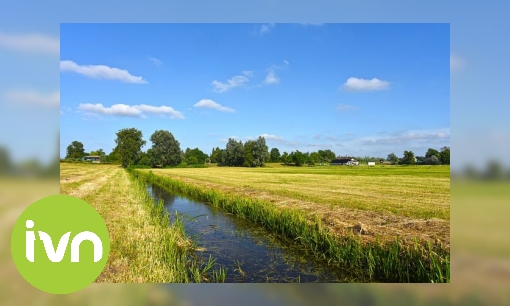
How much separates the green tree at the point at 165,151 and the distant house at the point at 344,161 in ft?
16.5

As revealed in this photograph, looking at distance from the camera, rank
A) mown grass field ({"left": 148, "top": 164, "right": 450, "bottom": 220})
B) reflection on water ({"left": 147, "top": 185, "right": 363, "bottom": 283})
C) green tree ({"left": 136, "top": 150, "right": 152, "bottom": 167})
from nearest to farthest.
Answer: reflection on water ({"left": 147, "top": 185, "right": 363, "bottom": 283}) → mown grass field ({"left": 148, "top": 164, "right": 450, "bottom": 220}) → green tree ({"left": 136, "top": 150, "right": 152, "bottom": 167})

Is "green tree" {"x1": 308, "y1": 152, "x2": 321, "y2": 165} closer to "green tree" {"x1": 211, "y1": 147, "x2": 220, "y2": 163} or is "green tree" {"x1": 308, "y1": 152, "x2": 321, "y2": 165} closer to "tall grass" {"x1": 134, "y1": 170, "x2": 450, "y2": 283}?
"tall grass" {"x1": 134, "y1": 170, "x2": 450, "y2": 283}

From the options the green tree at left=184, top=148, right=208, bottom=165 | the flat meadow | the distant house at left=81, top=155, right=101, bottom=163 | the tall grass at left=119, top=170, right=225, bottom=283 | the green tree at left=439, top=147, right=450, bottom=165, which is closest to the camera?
the tall grass at left=119, top=170, right=225, bottom=283

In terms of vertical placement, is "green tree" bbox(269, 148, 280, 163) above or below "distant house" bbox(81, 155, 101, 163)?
above

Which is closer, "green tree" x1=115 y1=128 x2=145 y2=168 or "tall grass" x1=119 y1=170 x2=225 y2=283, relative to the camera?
"tall grass" x1=119 y1=170 x2=225 y2=283

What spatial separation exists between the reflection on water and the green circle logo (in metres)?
2.54

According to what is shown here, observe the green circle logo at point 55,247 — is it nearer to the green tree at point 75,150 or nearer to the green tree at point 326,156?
the green tree at point 75,150

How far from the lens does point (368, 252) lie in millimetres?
5766

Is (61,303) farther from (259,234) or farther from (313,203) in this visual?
(313,203)

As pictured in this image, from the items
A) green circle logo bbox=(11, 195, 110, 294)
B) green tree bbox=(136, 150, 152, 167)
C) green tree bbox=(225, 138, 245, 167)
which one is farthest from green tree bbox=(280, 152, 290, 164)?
green circle logo bbox=(11, 195, 110, 294)

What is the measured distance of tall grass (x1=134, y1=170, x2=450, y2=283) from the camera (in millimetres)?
5113

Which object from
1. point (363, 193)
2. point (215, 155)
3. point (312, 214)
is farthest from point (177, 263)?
point (363, 193)

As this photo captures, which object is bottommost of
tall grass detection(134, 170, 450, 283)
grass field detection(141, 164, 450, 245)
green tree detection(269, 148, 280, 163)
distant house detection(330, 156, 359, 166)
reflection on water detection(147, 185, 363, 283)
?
reflection on water detection(147, 185, 363, 283)

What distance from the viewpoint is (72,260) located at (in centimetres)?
424
